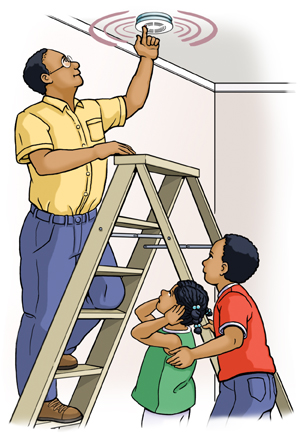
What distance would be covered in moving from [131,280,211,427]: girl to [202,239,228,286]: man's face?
17 cm

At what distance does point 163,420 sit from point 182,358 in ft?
0.87

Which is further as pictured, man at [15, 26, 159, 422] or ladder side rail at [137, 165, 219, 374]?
man at [15, 26, 159, 422]

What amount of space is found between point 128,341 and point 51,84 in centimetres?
173

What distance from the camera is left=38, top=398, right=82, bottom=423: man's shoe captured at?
2127mm

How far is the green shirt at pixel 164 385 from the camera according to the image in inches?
77.3

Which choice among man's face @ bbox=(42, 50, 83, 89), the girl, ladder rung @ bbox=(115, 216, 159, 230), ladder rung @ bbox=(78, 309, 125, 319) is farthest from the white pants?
man's face @ bbox=(42, 50, 83, 89)

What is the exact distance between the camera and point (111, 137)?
3.15 m

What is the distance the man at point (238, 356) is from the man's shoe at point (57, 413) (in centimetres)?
54

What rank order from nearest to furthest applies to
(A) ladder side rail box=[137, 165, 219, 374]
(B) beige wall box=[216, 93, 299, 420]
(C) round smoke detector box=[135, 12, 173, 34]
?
(A) ladder side rail box=[137, 165, 219, 374] < (C) round smoke detector box=[135, 12, 173, 34] < (B) beige wall box=[216, 93, 299, 420]

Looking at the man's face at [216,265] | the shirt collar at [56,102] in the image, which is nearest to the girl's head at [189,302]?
the man's face at [216,265]

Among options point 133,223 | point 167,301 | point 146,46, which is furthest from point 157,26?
point 167,301

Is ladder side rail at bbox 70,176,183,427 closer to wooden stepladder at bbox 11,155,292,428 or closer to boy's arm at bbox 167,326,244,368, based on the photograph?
wooden stepladder at bbox 11,155,292,428

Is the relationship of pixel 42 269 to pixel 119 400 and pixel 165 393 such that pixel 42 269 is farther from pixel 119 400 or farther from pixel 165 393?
pixel 119 400

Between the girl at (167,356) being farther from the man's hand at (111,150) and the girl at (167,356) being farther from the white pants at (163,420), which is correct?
the man's hand at (111,150)
